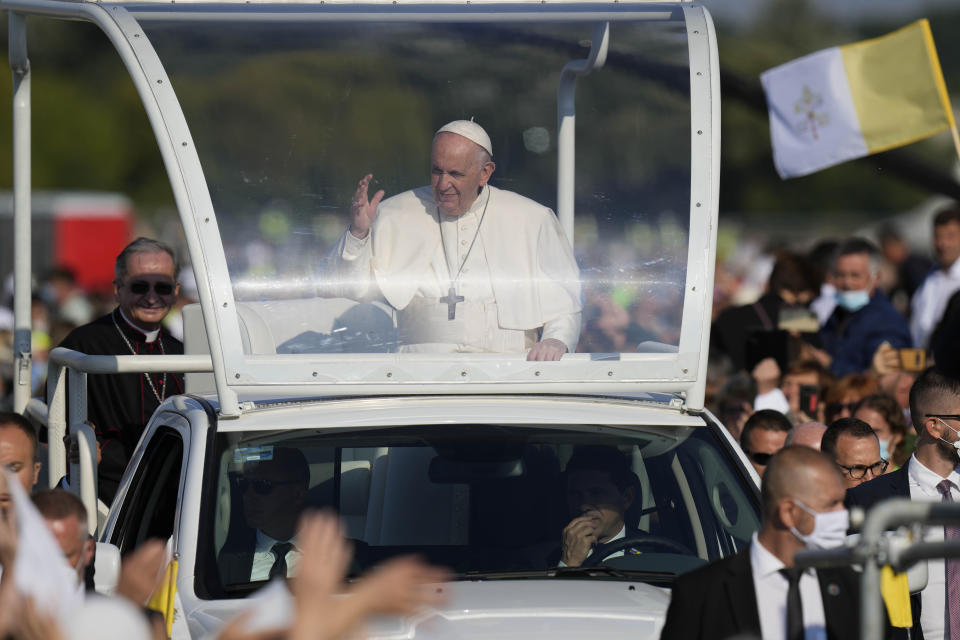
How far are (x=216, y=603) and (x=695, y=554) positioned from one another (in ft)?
5.01

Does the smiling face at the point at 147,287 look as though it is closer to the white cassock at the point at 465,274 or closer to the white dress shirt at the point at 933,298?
the white cassock at the point at 465,274

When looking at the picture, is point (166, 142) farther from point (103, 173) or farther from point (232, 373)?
point (103, 173)

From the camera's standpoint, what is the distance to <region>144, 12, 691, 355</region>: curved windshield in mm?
5789

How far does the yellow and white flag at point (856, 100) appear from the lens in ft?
32.7

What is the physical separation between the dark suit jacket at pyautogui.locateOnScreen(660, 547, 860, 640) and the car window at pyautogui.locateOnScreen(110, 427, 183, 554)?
2145 mm

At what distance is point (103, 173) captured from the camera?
6356cm

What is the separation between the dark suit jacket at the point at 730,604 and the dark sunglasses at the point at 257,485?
1.79 meters

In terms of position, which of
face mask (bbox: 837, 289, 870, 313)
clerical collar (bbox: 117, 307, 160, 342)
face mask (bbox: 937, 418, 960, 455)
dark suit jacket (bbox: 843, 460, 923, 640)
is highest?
face mask (bbox: 837, 289, 870, 313)

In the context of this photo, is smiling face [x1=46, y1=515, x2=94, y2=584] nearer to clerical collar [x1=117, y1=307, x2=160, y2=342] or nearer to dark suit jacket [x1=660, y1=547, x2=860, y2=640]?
dark suit jacket [x1=660, y1=547, x2=860, y2=640]

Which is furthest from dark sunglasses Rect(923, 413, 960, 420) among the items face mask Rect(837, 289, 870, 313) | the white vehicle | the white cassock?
face mask Rect(837, 289, 870, 313)

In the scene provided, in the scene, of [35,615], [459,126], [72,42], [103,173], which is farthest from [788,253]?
[72,42]

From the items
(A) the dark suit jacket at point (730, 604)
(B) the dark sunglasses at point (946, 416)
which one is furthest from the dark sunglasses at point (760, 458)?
(A) the dark suit jacket at point (730, 604)

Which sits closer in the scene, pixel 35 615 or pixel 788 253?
pixel 35 615

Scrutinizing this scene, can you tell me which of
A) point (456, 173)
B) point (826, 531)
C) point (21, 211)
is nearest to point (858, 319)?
point (456, 173)
